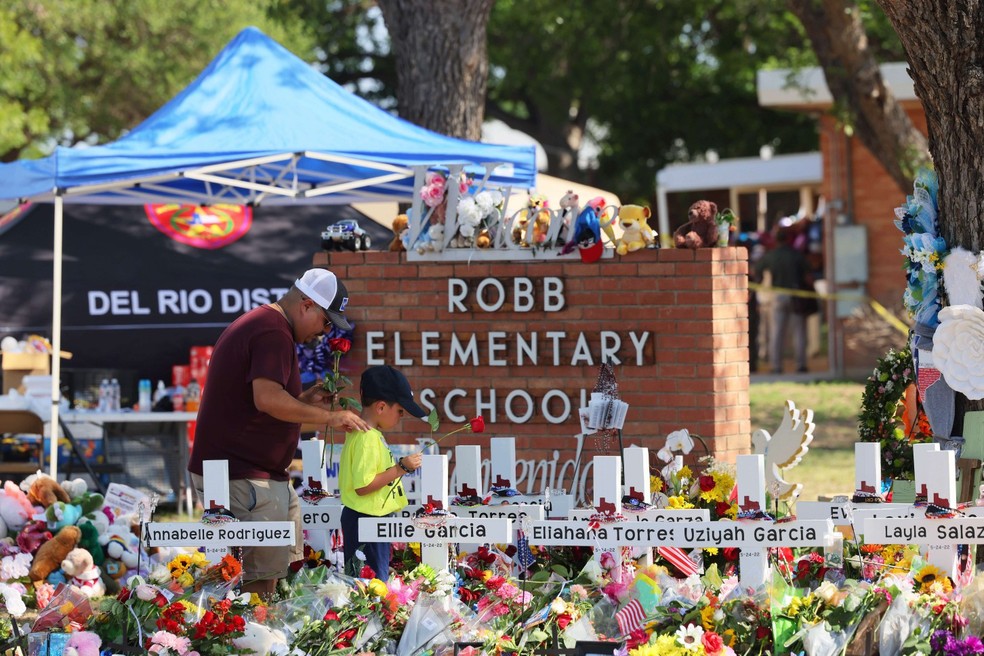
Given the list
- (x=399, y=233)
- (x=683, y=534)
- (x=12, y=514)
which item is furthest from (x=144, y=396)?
(x=683, y=534)

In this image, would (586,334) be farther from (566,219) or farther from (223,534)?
(223,534)

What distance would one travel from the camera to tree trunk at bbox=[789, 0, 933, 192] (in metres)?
11.0

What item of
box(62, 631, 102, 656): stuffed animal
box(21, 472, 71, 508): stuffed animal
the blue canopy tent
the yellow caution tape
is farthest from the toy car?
the yellow caution tape

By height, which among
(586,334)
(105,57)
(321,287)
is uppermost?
(105,57)

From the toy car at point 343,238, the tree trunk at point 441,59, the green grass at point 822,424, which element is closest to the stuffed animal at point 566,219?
the toy car at point 343,238

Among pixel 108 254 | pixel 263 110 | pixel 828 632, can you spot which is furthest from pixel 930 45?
pixel 108 254

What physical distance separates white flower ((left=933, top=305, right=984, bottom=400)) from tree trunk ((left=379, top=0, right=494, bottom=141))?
20.7 ft

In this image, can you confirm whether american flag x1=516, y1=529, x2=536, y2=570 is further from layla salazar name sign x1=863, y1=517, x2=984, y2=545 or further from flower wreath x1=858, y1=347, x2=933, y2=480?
flower wreath x1=858, y1=347, x2=933, y2=480

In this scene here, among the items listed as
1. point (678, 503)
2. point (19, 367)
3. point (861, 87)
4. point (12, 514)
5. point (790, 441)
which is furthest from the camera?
point (861, 87)

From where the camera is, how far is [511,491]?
5.37 meters

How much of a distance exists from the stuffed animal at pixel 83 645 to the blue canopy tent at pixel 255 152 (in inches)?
123

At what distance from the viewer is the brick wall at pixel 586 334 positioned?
7.38 meters

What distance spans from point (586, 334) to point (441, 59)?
394 cm

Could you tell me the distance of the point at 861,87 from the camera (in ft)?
36.4
